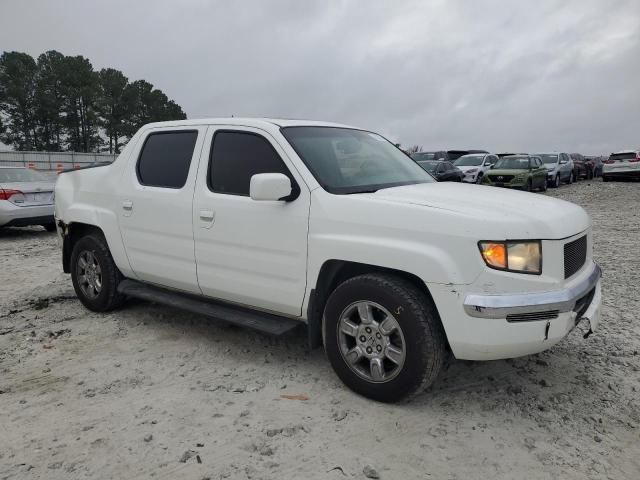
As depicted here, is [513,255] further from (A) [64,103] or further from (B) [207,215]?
(A) [64,103]

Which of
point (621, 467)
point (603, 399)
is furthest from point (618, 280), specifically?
point (621, 467)

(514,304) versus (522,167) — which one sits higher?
(522,167)

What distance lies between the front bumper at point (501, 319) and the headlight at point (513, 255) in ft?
0.49

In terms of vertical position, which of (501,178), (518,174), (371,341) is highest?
(518,174)

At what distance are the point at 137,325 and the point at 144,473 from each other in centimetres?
235

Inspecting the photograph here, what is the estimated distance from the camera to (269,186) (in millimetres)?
3314

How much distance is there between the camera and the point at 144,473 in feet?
8.56

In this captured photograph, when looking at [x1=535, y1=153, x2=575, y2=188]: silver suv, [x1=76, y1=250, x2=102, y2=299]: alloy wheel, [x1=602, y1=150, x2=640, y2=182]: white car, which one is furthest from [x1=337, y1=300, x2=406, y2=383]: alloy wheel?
[x1=602, y1=150, x2=640, y2=182]: white car

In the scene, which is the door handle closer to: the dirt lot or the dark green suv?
the dirt lot

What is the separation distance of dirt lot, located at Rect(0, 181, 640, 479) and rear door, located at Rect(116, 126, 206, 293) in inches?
24.0

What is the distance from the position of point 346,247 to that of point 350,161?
93 cm

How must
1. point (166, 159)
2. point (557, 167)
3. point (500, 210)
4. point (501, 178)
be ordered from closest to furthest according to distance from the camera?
point (500, 210)
point (166, 159)
point (501, 178)
point (557, 167)

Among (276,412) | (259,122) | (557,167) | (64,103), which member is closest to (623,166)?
(557,167)

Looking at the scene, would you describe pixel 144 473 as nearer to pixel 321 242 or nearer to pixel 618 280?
pixel 321 242
